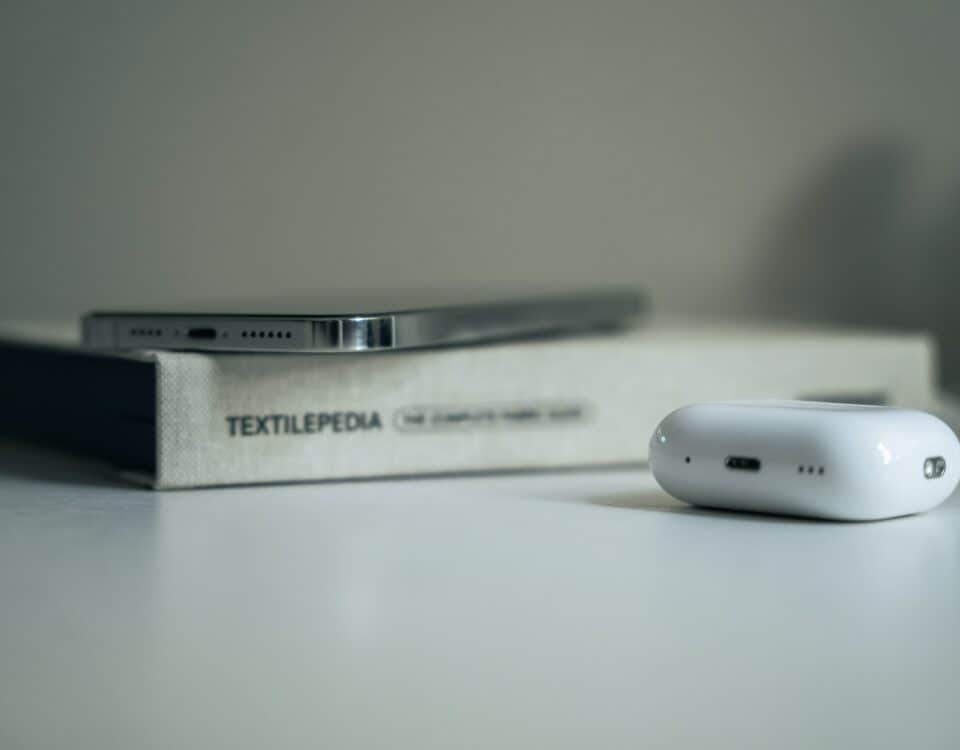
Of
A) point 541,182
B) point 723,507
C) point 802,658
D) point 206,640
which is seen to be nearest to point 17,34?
point 541,182

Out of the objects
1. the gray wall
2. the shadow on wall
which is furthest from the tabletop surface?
the shadow on wall

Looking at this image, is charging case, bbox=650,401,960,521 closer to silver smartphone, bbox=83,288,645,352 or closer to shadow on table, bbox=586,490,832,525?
shadow on table, bbox=586,490,832,525

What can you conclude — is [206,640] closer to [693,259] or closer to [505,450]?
[505,450]

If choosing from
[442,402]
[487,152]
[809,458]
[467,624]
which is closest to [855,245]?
[487,152]

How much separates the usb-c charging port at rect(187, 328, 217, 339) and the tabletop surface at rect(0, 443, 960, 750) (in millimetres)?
113

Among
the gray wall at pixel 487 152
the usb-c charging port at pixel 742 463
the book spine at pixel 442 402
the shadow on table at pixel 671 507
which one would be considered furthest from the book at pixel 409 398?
the gray wall at pixel 487 152

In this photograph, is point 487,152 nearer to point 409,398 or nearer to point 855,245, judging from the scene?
point 855,245

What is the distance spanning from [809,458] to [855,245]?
4.10 feet

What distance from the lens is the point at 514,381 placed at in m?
1.00

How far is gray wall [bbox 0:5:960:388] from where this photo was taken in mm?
1777

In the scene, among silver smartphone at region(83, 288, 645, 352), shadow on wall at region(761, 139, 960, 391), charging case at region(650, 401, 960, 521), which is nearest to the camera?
charging case at region(650, 401, 960, 521)

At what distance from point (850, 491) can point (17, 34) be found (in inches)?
55.2

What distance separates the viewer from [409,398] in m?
0.97

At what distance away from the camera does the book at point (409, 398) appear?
91 cm
